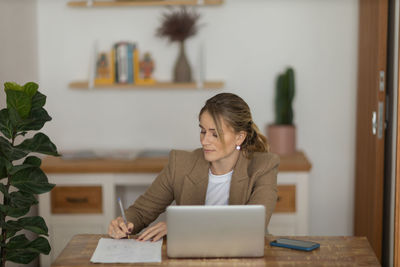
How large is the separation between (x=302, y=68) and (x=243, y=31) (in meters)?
0.50

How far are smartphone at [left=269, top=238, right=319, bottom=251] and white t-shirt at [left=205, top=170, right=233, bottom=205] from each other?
52 cm

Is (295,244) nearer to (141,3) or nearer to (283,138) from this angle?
(283,138)

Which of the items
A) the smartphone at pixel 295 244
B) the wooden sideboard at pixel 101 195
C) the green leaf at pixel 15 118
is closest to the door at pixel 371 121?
the wooden sideboard at pixel 101 195

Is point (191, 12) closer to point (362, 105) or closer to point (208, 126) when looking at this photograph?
point (362, 105)

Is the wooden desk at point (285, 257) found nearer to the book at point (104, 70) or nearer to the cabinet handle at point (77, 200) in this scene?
the cabinet handle at point (77, 200)

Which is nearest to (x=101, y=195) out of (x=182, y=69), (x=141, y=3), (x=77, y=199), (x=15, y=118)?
(x=77, y=199)

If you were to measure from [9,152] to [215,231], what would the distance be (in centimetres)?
111

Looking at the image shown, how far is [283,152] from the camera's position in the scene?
3.92m

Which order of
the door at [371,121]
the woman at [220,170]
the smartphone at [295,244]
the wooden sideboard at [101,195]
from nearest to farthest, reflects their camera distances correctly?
the smartphone at [295,244] < the woman at [220,170] < the door at [371,121] < the wooden sideboard at [101,195]

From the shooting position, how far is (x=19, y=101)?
2527 mm

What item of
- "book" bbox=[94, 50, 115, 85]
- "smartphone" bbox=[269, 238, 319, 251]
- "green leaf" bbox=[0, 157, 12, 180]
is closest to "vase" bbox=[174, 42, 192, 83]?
"book" bbox=[94, 50, 115, 85]

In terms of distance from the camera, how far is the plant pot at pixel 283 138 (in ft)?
12.8

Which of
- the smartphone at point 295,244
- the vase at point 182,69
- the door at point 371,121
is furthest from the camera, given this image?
the vase at point 182,69

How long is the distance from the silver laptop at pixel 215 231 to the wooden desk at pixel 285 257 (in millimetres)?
30
